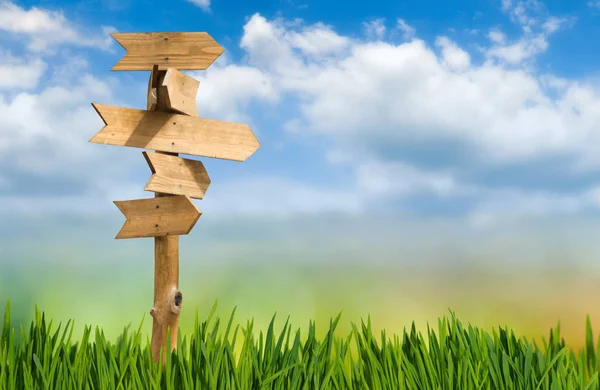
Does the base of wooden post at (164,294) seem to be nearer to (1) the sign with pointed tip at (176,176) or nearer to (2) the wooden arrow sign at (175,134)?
(1) the sign with pointed tip at (176,176)

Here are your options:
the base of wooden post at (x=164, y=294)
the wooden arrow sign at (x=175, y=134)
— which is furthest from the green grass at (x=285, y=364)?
the wooden arrow sign at (x=175, y=134)

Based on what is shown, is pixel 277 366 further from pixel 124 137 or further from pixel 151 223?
pixel 124 137

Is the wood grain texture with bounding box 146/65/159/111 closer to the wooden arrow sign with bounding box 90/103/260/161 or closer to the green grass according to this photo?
the wooden arrow sign with bounding box 90/103/260/161

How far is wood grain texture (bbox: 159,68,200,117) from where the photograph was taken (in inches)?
146

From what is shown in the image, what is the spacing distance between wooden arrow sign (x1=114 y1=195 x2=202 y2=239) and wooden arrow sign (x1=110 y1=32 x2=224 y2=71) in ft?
2.98

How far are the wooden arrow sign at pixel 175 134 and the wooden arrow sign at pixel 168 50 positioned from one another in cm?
35

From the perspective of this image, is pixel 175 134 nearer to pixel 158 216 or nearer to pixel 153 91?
pixel 153 91

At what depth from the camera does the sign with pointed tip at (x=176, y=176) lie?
3.67 m

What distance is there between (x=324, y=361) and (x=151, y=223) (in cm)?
146

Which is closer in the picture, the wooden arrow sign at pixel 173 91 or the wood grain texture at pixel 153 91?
the wooden arrow sign at pixel 173 91

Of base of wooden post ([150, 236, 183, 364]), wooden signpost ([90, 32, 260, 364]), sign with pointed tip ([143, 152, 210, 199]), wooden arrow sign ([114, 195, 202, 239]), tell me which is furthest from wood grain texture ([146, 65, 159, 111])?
base of wooden post ([150, 236, 183, 364])

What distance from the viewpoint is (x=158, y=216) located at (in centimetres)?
375

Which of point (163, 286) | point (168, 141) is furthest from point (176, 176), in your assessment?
point (163, 286)

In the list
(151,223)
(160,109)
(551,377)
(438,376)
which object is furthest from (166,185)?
(551,377)
